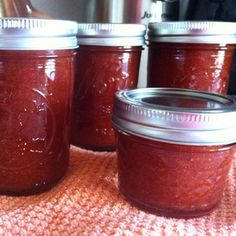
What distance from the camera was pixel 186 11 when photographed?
2.64 ft

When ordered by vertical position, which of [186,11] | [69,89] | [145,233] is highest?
[186,11]

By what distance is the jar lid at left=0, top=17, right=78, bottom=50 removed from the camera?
0.35 m

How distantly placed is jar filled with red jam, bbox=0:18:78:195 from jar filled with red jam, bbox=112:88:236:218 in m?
0.07

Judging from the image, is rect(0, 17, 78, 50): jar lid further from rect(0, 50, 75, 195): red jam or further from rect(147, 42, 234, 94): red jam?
rect(147, 42, 234, 94): red jam

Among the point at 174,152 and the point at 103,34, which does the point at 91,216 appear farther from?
the point at 103,34

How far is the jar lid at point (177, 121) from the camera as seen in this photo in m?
0.35

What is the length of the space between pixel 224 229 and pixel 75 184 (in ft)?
0.59

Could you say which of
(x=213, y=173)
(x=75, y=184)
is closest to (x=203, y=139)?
(x=213, y=173)

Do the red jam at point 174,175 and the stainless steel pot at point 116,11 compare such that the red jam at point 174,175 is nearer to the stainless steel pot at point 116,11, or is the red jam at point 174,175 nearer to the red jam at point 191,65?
the red jam at point 191,65

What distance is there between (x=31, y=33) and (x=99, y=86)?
17cm

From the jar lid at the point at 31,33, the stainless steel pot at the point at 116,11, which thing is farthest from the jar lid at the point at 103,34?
the stainless steel pot at the point at 116,11

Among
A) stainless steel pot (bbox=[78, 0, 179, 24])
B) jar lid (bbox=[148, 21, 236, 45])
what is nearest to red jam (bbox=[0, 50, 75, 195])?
jar lid (bbox=[148, 21, 236, 45])

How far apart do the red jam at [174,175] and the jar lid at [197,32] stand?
0.18m

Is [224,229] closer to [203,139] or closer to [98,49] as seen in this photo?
[203,139]
